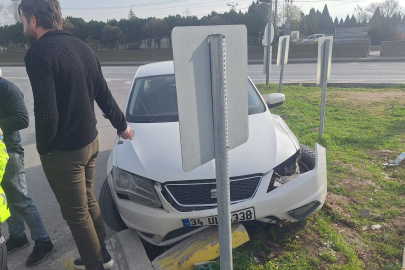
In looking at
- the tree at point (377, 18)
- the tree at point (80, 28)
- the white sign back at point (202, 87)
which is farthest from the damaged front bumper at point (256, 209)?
the tree at point (377, 18)

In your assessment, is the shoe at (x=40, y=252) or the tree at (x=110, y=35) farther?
the tree at (x=110, y=35)

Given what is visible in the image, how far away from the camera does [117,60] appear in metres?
31.9

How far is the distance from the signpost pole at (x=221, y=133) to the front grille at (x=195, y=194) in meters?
0.92

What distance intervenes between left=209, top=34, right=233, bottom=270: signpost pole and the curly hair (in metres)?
1.20

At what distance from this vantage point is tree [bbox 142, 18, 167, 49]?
3900cm

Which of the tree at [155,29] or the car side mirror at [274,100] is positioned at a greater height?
the tree at [155,29]

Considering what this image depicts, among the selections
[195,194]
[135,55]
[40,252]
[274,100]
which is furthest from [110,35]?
[195,194]

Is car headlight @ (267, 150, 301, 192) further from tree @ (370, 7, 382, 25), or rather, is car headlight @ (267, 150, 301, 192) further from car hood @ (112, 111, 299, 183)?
tree @ (370, 7, 382, 25)

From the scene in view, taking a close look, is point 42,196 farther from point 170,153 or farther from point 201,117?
point 201,117

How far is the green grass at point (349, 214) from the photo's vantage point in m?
2.89

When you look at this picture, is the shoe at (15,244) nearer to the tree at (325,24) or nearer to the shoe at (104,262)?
the shoe at (104,262)

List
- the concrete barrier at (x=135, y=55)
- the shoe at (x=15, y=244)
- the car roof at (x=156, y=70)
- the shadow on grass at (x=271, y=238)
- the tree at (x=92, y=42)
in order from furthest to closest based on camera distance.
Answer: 1. the tree at (x=92, y=42)
2. the concrete barrier at (x=135, y=55)
3. the car roof at (x=156, y=70)
4. the shoe at (x=15, y=244)
5. the shadow on grass at (x=271, y=238)

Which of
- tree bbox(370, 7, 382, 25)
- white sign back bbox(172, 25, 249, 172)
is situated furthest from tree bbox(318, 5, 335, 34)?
white sign back bbox(172, 25, 249, 172)

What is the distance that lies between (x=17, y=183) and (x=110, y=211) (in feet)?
2.80
